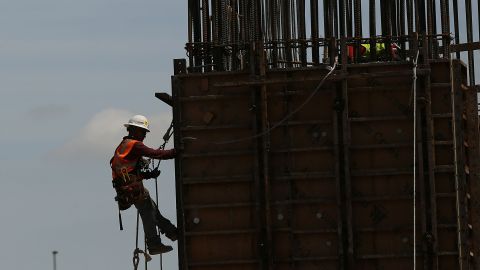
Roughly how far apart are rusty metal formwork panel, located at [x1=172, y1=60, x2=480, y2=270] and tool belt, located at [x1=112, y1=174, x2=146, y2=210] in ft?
2.41

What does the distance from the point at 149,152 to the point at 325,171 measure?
260 cm

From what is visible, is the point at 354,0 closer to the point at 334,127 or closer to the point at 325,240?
the point at 334,127

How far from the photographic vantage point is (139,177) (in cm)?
1792

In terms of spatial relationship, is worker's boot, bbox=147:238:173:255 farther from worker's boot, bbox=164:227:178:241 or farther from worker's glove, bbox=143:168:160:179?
worker's glove, bbox=143:168:160:179

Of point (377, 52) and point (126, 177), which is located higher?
point (377, 52)

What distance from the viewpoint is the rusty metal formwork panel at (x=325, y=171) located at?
55.7ft

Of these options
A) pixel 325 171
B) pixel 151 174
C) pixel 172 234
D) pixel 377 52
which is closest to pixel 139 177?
pixel 151 174

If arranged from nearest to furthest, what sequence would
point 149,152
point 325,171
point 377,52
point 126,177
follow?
point 325,171
point 149,152
point 126,177
point 377,52

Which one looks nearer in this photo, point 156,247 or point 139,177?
point 139,177

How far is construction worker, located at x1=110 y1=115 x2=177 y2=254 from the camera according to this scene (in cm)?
1767

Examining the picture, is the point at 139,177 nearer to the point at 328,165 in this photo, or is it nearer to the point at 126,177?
the point at 126,177

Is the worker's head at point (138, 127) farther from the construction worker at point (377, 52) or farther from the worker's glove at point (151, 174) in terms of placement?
the construction worker at point (377, 52)

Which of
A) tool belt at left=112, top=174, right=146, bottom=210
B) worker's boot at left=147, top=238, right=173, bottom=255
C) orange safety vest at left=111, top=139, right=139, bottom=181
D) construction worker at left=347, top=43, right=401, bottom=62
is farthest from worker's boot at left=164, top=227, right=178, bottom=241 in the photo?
construction worker at left=347, top=43, right=401, bottom=62

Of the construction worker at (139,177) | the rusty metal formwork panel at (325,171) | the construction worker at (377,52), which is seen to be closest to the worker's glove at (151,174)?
the construction worker at (139,177)
